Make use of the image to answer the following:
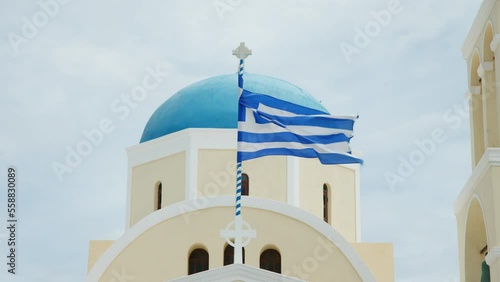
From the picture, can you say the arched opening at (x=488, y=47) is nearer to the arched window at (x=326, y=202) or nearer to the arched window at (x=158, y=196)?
the arched window at (x=326, y=202)

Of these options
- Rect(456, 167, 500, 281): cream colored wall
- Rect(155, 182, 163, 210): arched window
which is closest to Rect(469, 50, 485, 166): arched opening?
Rect(456, 167, 500, 281): cream colored wall

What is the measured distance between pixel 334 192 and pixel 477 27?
6.36 m

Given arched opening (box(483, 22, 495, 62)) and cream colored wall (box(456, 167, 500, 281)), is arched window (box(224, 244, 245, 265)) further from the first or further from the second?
arched opening (box(483, 22, 495, 62))

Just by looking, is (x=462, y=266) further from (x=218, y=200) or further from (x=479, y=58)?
(x=218, y=200)

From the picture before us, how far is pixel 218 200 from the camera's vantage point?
17844 mm

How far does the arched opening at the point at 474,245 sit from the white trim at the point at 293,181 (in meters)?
5.22

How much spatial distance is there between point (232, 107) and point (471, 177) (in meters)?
6.87

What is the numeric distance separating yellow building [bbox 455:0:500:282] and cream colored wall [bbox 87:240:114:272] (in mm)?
6997

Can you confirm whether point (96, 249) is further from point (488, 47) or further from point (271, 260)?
point (488, 47)

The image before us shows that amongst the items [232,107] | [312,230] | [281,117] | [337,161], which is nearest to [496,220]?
[337,161]

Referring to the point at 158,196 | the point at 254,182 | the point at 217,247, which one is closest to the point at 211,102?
the point at 254,182

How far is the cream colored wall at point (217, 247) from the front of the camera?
694 inches

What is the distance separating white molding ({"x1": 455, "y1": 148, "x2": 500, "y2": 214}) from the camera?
45.0 ft

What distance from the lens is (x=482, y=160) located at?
1400 centimetres
